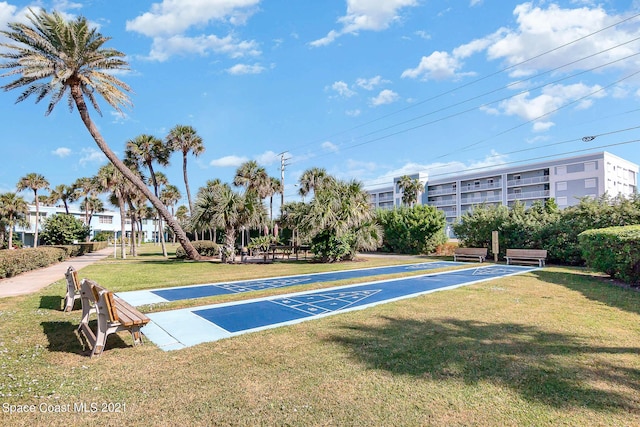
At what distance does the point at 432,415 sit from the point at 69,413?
11.3ft

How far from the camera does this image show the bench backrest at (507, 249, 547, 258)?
1841 cm

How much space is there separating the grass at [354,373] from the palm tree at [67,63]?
16462 millimetres

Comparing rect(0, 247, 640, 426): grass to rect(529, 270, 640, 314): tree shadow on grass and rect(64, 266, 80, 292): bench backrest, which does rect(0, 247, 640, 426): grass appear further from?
rect(529, 270, 640, 314): tree shadow on grass

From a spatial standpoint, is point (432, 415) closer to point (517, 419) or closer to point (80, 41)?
point (517, 419)

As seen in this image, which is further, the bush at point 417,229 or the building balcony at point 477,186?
the building balcony at point 477,186

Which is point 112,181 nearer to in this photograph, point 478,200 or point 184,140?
point 184,140

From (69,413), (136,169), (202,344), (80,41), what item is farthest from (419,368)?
(136,169)

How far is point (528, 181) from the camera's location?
58.1 m

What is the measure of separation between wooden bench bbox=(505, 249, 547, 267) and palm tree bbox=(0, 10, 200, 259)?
23066 millimetres

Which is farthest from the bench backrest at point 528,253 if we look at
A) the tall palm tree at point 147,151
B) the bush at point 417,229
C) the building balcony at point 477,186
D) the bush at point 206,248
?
the building balcony at point 477,186

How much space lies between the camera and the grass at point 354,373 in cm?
329

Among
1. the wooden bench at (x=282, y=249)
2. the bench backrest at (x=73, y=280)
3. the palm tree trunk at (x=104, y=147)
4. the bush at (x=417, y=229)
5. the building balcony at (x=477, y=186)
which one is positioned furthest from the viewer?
the building balcony at (x=477, y=186)

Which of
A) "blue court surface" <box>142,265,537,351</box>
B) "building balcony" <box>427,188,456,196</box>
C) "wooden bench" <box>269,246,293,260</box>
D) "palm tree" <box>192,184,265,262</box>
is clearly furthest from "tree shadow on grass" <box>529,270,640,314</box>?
"building balcony" <box>427,188,456,196</box>

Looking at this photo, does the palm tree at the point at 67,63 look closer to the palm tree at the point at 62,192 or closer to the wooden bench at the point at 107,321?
the wooden bench at the point at 107,321
